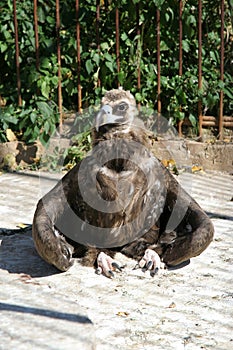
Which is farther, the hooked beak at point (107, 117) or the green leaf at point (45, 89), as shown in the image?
the green leaf at point (45, 89)

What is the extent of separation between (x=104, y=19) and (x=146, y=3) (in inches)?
20.6

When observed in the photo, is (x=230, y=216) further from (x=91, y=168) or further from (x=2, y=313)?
(x=2, y=313)

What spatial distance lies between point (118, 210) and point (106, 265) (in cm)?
33

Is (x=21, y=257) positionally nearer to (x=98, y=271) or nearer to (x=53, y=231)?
(x=53, y=231)

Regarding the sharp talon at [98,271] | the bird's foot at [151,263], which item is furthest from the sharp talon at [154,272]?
the sharp talon at [98,271]

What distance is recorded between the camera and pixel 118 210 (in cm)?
438

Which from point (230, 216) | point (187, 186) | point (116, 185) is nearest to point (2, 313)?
point (116, 185)

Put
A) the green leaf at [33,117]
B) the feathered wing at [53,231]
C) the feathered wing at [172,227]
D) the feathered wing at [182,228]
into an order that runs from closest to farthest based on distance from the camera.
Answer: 1. the feathered wing at [53,231]
2. the feathered wing at [182,228]
3. the feathered wing at [172,227]
4. the green leaf at [33,117]

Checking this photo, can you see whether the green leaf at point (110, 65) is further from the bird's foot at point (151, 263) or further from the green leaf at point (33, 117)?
the bird's foot at point (151, 263)

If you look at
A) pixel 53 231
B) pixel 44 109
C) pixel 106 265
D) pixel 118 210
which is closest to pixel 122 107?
pixel 118 210

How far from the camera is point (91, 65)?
7543 millimetres

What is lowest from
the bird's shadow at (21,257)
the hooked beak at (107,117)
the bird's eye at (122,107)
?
the bird's shadow at (21,257)

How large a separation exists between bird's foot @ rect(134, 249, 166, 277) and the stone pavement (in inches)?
2.1

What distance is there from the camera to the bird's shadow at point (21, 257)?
14.3ft
